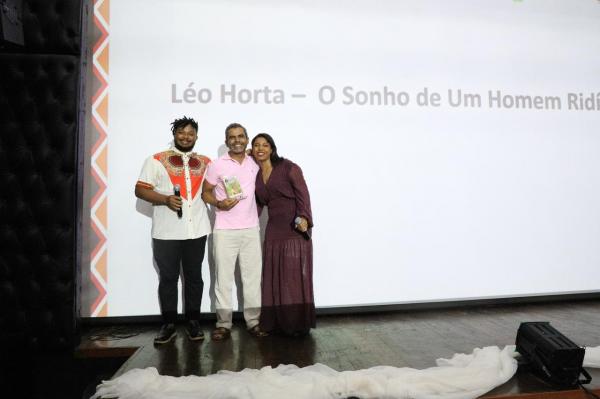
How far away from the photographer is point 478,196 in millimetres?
3141

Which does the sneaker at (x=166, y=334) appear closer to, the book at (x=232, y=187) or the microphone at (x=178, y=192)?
the microphone at (x=178, y=192)

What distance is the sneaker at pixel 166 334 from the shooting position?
94.2 inches

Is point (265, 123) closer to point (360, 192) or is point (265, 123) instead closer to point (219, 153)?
point (219, 153)

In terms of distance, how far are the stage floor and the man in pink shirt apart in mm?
184

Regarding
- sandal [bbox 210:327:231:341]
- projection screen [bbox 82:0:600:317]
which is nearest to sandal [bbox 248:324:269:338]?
sandal [bbox 210:327:231:341]

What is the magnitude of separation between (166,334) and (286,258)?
915 millimetres

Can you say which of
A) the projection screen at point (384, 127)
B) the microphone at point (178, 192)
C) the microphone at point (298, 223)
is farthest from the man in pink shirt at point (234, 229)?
the projection screen at point (384, 127)

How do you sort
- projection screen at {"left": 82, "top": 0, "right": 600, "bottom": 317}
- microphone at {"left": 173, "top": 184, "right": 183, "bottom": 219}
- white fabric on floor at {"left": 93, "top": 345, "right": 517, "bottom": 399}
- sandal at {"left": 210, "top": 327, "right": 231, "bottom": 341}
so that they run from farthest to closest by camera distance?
projection screen at {"left": 82, "top": 0, "right": 600, "bottom": 317} < sandal at {"left": 210, "top": 327, "right": 231, "bottom": 341} < microphone at {"left": 173, "top": 184, "right": 183, "bottom": 219} < white fabric on floor at {"left": 93, "top": 345, "right": 517, "bottom": 399}

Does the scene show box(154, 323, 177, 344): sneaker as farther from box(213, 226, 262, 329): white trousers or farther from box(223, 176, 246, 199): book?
box(223, 176, 246, 199): book

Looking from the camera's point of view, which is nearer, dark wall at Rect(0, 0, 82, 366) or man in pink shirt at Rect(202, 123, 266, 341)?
dark wall at Rect(0, 0, 82, 366)

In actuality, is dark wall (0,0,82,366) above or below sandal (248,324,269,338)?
above

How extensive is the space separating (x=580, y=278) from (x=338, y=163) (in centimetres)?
239

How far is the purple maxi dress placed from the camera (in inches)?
99.0

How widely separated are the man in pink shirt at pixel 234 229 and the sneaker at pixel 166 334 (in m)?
0.27
